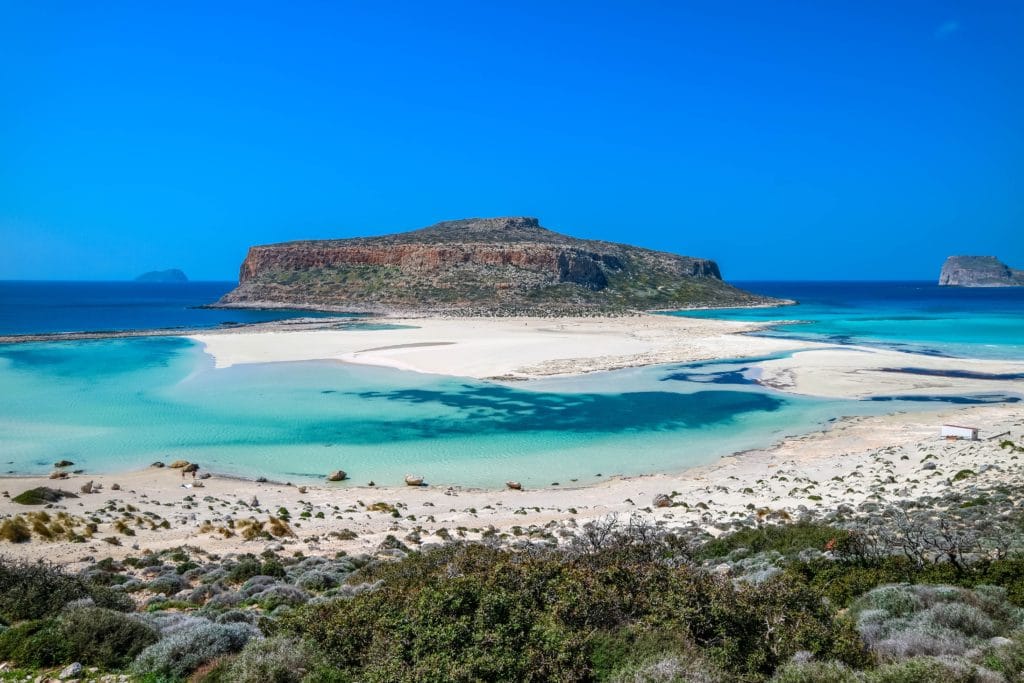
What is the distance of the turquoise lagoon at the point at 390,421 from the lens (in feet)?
62.7

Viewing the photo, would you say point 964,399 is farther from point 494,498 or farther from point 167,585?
point 167,585

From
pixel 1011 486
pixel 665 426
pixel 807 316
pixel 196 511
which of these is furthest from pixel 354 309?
pixel 1011 486

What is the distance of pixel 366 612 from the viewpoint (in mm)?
6715

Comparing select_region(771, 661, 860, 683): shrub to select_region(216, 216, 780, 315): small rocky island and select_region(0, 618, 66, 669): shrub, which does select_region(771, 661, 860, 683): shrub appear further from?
select_region(216, 216, 780, 315): small rocky island

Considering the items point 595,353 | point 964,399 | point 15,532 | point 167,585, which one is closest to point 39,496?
point 15,532

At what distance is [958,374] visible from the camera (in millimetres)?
33719

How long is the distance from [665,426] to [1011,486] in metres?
11.0

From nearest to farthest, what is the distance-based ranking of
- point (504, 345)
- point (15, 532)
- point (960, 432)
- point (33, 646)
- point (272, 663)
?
point (272, 663), point (33, 646), point (15, 532), point (960, 432), point (504, 345)

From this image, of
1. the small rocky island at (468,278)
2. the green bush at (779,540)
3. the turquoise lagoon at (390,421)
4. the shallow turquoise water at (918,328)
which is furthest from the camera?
the small rocky island at (468,278)

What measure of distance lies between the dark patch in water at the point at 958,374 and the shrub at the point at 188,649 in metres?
35.5

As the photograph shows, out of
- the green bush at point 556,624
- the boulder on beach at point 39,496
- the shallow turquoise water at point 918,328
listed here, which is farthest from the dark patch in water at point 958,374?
the boulder on beach at point 39,496

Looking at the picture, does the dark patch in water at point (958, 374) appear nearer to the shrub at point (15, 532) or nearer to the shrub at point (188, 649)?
the shrub at point (188, 649)

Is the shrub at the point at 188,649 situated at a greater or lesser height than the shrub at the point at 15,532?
greater

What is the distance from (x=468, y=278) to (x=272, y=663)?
264 ft
